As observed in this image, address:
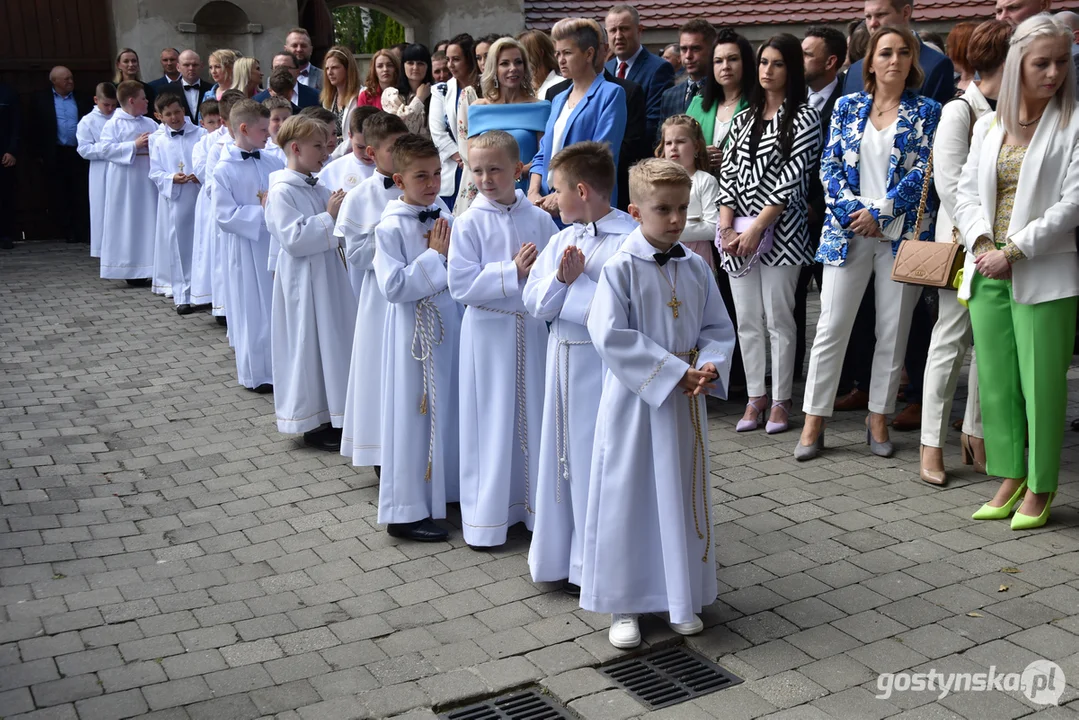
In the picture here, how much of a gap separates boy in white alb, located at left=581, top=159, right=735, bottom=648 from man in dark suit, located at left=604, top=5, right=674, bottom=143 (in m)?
3.88

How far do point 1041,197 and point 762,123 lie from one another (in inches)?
76.0

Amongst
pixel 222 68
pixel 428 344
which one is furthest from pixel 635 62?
pixel 222 68

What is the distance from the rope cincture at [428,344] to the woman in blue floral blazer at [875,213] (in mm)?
2086

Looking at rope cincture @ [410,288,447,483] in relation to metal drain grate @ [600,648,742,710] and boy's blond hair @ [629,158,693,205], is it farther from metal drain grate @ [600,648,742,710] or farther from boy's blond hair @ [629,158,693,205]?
metal drain grate @ [600,648,742,710]

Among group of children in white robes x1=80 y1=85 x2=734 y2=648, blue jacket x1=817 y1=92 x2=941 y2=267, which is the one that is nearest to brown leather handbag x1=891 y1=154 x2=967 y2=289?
blue jacket x1=817 y1=92 x2=941 y2=267

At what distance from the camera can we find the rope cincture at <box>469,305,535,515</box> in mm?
5332

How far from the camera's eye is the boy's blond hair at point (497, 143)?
523 cm

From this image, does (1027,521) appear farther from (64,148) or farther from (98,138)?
(64,148)

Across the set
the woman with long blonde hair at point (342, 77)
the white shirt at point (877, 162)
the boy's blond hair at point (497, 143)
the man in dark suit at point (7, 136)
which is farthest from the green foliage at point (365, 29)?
the boy's blond hair at point (497, 143)

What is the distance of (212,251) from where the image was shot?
10.6 m

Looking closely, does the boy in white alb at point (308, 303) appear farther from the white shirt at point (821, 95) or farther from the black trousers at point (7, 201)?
the black trousers at point (7, 201)

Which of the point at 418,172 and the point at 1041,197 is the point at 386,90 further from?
the point at 1041,197

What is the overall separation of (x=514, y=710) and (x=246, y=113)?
5.75 metres

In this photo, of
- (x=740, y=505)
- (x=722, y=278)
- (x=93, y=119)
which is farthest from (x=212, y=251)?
(x=740, y=505)
